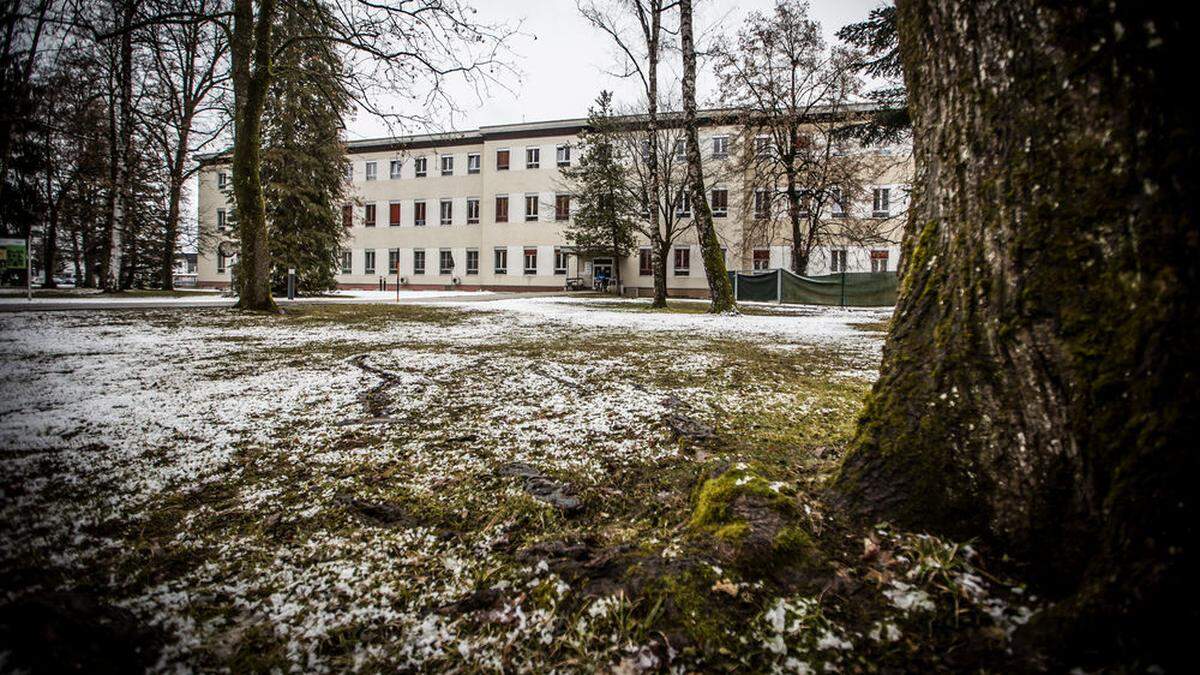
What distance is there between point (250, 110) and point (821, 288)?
66.8 feet

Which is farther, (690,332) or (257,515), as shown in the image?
(690,332)

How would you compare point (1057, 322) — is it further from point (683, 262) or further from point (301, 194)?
point (683, 262)

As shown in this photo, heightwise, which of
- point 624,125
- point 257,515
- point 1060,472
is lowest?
point 257,515

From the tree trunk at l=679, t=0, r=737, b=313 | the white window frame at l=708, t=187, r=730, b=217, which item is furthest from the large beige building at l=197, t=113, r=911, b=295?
the tree trunk at l=679, t=0, r=737, b=313

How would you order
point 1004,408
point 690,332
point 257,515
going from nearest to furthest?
point 1004,408
point 257,515
point 690,332

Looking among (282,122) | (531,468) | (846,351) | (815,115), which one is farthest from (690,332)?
(282,122)

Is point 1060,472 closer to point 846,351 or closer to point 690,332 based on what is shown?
point 846,351

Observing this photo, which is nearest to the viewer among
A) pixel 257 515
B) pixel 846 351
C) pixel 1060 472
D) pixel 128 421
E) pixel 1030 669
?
pixel 1030 669

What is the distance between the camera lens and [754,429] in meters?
2.84

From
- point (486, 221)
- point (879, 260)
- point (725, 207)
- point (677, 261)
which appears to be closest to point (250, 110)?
point (677, 261)

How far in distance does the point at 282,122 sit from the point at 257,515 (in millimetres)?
25098

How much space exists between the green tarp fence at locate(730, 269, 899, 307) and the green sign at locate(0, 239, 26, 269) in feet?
85.8

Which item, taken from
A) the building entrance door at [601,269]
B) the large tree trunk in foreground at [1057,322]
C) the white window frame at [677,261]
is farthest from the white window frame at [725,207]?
the large tree trunk in foreground at [1057,322]

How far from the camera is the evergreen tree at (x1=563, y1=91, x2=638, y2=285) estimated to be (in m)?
27.4
